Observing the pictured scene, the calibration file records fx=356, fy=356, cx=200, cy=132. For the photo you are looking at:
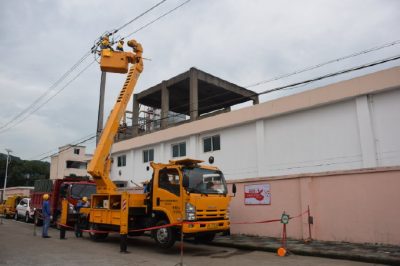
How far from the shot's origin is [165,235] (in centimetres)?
1087

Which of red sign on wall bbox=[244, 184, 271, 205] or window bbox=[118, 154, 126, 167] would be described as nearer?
red sign on wall bbox=[244, 184, 271, 205]

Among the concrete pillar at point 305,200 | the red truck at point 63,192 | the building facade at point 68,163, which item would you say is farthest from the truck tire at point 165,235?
the building facade at point 68,163

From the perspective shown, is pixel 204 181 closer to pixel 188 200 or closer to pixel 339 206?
pixel 188 200

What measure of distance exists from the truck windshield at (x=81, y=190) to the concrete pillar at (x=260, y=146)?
887 cm

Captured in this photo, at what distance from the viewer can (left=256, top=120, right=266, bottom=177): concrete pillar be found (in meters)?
18.5

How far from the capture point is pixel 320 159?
16297 mm

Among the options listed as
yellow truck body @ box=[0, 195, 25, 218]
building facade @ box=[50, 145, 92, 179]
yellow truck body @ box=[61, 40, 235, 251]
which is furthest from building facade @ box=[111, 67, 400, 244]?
building facade @ box=[50, 145, 92, 179]

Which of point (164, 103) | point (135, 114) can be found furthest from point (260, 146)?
point (135, 114)

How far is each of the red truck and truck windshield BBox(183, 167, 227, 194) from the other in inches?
313

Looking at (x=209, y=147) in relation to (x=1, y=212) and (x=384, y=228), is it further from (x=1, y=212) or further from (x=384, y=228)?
(x=1, y=212)

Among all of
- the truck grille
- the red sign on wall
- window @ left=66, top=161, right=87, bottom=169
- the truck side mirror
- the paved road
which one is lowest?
the paved road

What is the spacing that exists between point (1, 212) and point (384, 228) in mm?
30588

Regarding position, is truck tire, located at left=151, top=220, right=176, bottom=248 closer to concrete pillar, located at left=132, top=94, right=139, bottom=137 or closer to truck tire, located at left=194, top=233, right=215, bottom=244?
truck tire, located at left=194, top=233, right=215, bottom=244

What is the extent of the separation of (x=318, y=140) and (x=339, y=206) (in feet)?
16.2
